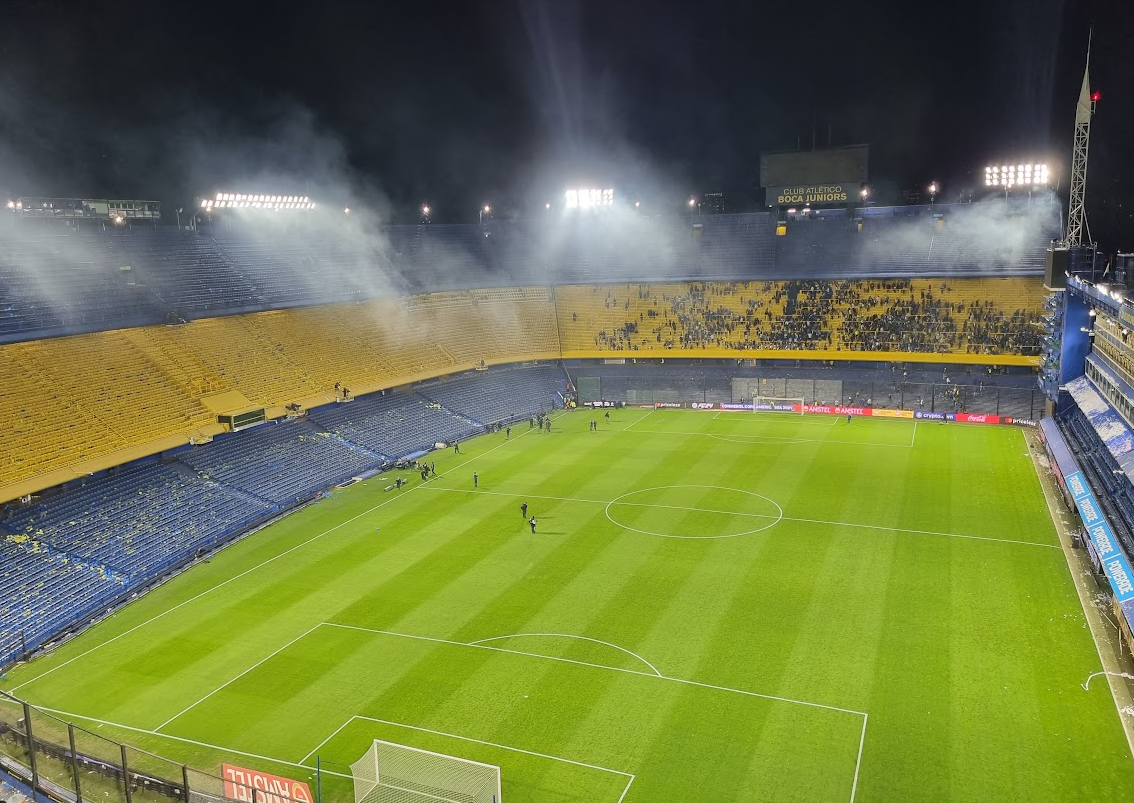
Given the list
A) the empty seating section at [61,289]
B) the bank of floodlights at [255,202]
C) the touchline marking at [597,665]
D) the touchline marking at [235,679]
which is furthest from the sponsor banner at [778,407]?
the touchline marking at [235,679]

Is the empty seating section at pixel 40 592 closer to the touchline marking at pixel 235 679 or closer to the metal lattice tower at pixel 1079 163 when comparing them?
the touchline marking at pixel 235 679

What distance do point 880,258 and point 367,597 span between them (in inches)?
1948

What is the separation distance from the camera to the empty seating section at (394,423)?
43.9 metres

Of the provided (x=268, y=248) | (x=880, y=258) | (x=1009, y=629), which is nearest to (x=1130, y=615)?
(x=1009, y=629)

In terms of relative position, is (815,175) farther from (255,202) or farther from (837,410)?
(255,202)

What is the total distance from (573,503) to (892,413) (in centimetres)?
2685

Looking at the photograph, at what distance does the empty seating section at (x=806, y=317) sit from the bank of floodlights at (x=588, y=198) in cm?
800

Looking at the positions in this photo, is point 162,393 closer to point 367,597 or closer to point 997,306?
point 367,597

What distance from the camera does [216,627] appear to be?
24.3 metres

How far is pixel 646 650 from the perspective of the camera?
2184cm

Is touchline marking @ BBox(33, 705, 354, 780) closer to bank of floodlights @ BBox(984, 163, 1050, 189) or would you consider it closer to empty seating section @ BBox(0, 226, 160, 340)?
empty seating section @ BBox(0, 226, 160, 340)

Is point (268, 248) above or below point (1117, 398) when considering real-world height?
above

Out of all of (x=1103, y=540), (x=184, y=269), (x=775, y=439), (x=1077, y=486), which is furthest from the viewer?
(x=184, y=269)

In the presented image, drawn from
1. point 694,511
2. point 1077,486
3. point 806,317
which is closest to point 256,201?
point 806,317
